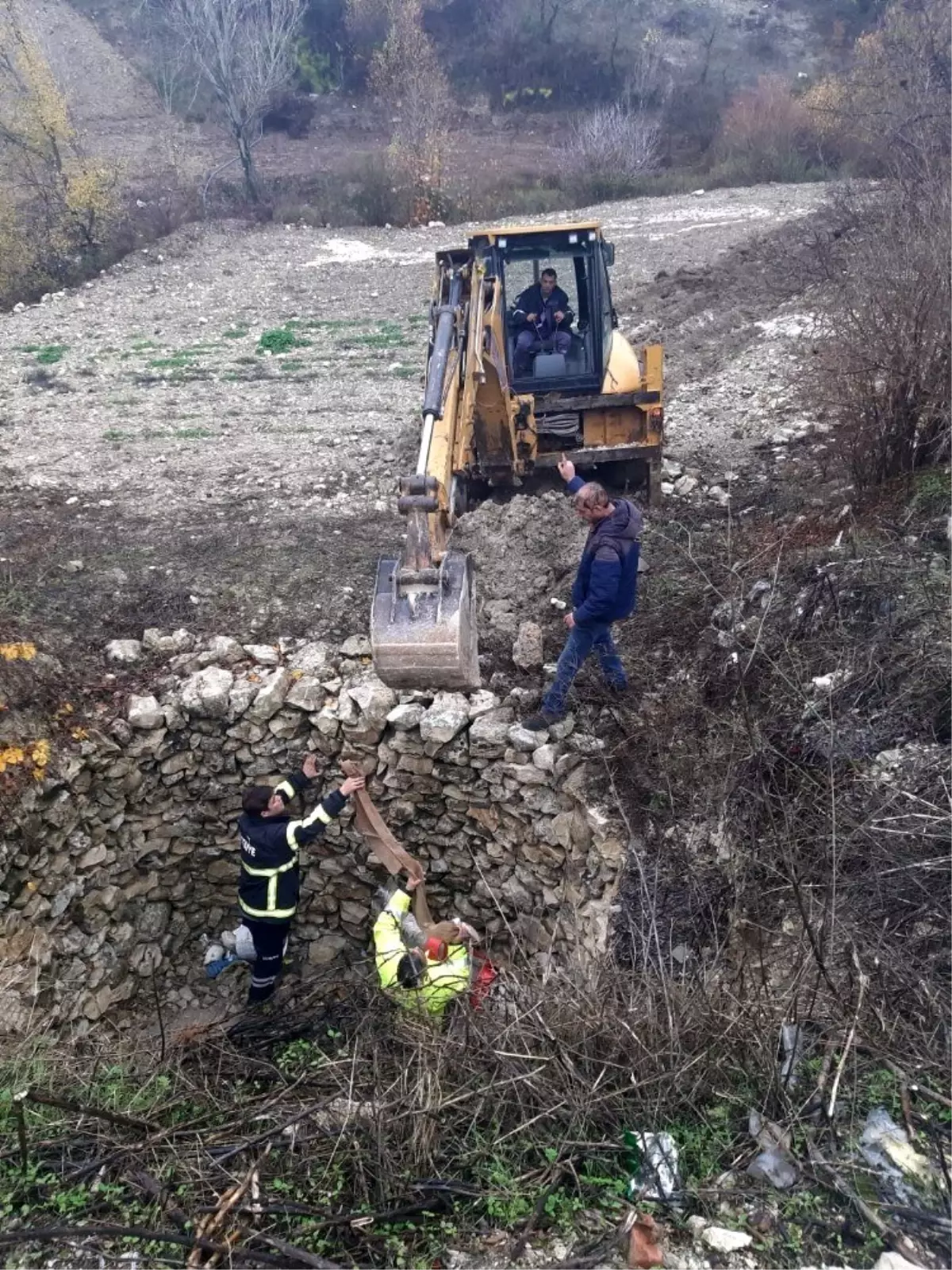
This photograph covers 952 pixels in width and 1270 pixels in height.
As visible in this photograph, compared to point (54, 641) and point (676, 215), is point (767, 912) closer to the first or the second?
point (54, 641)

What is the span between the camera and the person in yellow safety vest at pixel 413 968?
14.1ft

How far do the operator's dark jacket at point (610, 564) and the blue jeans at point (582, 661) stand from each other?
0.48 feet

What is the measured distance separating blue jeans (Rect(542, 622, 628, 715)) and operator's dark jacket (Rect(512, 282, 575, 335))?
3303 millimetres

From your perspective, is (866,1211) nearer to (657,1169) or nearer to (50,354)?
(657,1169)

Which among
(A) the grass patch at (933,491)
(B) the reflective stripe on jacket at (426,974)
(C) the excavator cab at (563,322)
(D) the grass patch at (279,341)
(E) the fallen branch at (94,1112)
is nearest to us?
(E) the fallen branch at (94,1112)

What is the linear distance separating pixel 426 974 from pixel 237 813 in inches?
114

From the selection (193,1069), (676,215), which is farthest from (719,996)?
(676,215)

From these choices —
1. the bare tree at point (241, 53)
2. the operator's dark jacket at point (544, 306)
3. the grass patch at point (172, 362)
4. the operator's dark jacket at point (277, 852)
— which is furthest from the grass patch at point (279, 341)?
the bare tree at point (241, 53)

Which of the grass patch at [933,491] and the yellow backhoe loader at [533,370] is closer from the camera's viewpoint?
the yellow backhoe loader at [533,370]

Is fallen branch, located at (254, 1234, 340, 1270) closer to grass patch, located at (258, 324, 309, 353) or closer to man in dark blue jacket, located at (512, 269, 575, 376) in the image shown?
man in dark blue jacket, located at (512, 269, 575, 376)

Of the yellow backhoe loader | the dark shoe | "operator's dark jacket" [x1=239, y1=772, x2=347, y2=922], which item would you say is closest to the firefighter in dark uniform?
"operator's dark jacket" [x1=239, y1=772, x2=347, y2=922]

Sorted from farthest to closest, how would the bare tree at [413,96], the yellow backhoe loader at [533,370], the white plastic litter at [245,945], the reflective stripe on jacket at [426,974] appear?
the bare tree at [413,96]
the white plastic litter at [245,945]
the yellow backhoe loader at [533,370]
the reflective stripe on jacket at [426,974]

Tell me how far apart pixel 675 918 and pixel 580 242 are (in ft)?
18.3

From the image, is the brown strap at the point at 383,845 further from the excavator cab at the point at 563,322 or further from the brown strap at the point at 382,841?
the excavator cab at the point at 563,322
